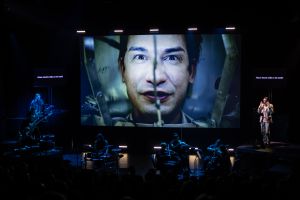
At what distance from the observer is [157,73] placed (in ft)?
49.9

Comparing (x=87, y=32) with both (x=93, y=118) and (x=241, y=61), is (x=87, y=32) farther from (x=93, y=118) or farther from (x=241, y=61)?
(x=241, y=61)

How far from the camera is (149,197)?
521 centimetres

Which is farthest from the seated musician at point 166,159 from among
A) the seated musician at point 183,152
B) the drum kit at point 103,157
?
the drum kit at point 103,157

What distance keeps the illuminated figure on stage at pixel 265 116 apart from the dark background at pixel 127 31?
3.27ft

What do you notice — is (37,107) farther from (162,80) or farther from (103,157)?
(162,80)

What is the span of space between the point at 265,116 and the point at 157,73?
14.3 feet

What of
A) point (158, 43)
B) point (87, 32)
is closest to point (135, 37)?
point (158, 43)

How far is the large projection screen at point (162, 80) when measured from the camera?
590 inches

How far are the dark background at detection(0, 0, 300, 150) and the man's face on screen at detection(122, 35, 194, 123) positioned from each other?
66 cm

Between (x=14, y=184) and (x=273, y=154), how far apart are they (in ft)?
27.4

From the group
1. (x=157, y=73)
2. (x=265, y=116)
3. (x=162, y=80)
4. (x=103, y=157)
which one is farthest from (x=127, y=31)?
(x=265, y=116)

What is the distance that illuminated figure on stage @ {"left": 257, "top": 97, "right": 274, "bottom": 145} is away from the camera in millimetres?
13422

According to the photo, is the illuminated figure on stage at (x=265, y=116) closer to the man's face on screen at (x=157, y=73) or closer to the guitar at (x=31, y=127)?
the man's face on screen at (x=157, y=73)

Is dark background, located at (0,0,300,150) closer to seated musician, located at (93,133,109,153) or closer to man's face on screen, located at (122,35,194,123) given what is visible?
man's face on screen, located at (122,35,194,123)
